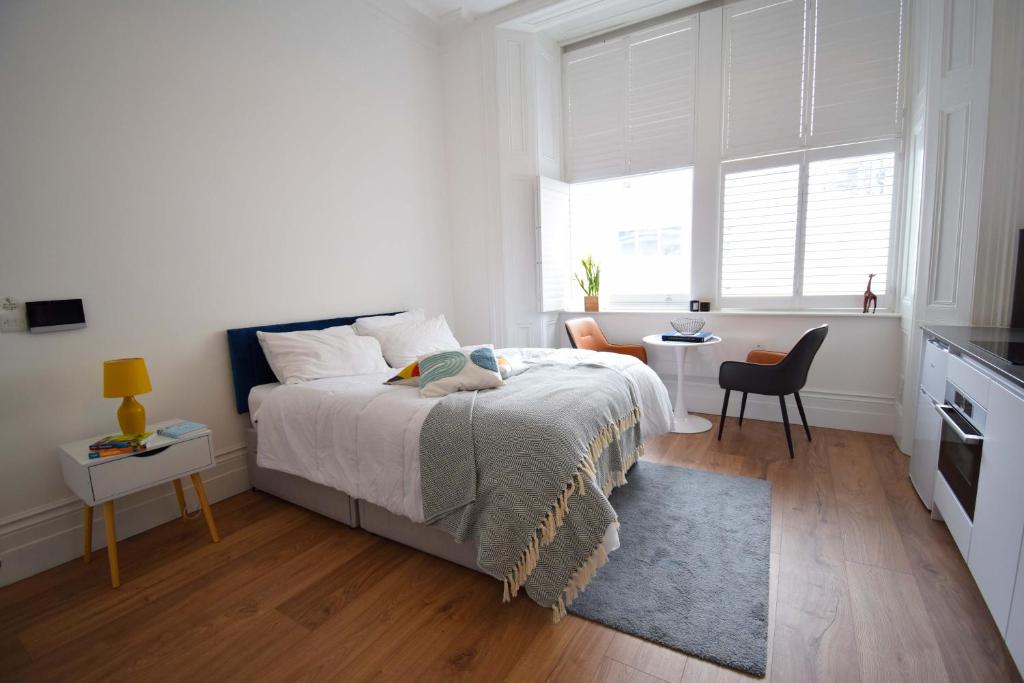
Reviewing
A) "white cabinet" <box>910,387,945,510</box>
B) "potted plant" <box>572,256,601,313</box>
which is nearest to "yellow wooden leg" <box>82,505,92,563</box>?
"potted plant" <box>572,256,601,313</box>

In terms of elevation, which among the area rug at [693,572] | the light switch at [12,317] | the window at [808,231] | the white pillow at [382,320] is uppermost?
the window at [808,231]

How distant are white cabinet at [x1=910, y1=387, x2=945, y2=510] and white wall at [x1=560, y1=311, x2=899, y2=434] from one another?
44.3 inches

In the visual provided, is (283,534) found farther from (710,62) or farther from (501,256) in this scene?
(710,62)

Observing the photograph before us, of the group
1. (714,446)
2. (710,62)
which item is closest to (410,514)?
(714,446)

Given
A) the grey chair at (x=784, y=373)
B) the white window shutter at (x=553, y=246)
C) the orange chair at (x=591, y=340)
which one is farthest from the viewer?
the white window shutter at (x=553, y=246)

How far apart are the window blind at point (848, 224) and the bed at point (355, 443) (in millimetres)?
2069

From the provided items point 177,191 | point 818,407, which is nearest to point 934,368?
point 818,407

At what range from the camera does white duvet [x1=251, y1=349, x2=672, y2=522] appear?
2.04m

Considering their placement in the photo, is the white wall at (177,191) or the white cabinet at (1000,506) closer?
the white cabinet at (1000,506)

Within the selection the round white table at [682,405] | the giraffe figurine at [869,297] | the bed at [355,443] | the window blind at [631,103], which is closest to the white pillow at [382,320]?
the bed at [355,443]

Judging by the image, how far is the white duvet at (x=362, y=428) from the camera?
6.69ft

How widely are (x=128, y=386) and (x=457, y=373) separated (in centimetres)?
147

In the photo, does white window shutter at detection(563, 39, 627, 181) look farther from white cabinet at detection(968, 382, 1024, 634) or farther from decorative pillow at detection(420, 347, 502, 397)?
white cabinet at detection(968, 382, 1024, 634)

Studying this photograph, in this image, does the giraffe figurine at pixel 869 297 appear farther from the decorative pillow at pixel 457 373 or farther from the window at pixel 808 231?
the decorative pillow at pixel 457 373
